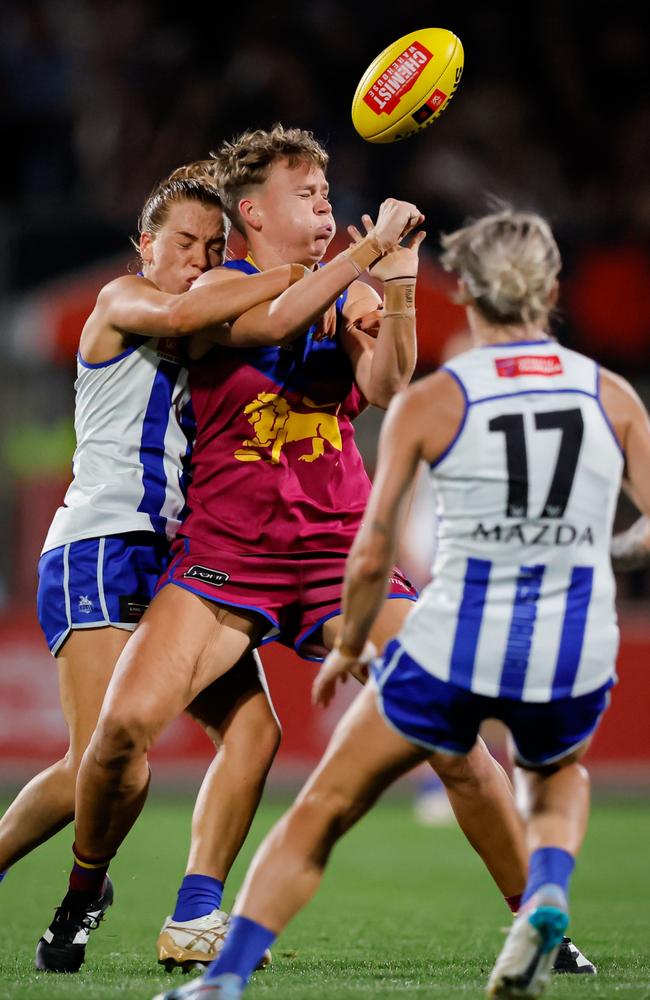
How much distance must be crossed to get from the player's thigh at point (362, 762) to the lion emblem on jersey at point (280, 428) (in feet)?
4.68

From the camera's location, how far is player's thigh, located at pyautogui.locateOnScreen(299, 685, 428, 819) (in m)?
3.51

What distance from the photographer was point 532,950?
134 inches

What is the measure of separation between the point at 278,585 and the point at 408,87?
170 centimetres

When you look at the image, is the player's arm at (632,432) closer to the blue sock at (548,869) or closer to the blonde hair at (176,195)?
the blue sock at (548,869)

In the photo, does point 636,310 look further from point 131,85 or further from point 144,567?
point 144,567

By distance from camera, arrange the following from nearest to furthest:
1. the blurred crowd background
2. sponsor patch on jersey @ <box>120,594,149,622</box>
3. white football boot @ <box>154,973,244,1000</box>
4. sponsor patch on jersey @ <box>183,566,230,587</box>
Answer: white football boot @ <box>154,973,244,1000</box> < sponsor patch on jersey @ <box>183,566,230,587</box> < sponsor patch on jersey @ <box>120,594,149,622</box> < the blurred crowd background

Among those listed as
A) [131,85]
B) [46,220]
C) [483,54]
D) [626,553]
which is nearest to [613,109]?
[483,54]

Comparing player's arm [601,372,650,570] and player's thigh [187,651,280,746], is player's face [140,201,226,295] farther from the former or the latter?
player's arm [601,372,650,570]

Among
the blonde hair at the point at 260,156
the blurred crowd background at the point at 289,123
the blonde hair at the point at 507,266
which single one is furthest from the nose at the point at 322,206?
the blurred crowd background at the point at 289,123

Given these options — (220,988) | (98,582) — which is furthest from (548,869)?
(98,582)

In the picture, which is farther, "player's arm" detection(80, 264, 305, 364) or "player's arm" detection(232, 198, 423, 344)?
"player's arm" detection(80, 264, 305, 364)

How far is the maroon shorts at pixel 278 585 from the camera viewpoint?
15.1 ft

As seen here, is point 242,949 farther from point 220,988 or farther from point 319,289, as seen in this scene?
point 319,289

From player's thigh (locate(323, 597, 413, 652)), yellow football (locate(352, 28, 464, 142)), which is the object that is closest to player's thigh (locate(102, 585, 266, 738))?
player's thigh (locate(323, 597, 413, 652))
